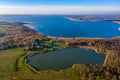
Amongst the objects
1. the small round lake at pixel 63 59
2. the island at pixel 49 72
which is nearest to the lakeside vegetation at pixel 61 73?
the island at pixel 49 72

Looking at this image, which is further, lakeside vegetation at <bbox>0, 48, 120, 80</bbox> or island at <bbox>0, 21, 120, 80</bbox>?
island at <bbox>0, 21, 120, 80</bbox>

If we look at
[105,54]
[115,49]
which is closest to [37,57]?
[105,54]

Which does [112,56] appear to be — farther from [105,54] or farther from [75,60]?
[75,60]

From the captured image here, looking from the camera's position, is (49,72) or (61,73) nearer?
(61,73)

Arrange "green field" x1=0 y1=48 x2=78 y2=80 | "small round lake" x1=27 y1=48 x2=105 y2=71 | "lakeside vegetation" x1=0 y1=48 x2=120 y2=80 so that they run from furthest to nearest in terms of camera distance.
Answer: "small round lake" x1=27 y1=48 x2=105 y2=71, "green field" x1=0 y1=48 x2=78 y2=80, "lakeside vegetation" x1=0 y1=48 x2=120 y2=80

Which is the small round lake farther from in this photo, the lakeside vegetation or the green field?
the lakeside vegetation

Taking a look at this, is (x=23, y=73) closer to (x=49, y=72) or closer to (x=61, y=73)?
(x=49, y=72)

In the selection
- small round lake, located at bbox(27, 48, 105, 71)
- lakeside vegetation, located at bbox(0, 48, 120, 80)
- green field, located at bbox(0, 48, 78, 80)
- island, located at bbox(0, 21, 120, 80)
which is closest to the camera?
lakeside vegetation, located at bbox(0, 48, 120, 80)

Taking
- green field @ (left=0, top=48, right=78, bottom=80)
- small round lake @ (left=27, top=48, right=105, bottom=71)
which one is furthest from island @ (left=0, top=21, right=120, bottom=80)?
small round lake @ (left=27, top=48, right=105, bottom=71)

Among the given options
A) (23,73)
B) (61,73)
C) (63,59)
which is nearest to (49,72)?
(61,73)
